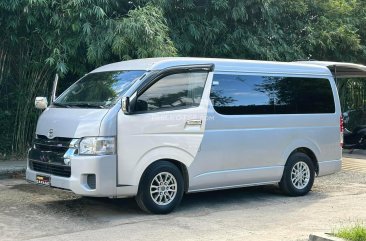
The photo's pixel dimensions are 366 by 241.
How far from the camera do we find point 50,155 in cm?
750

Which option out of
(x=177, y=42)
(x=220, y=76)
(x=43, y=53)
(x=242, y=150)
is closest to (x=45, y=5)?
(x=43, y=53)

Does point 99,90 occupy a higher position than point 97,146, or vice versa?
point 99,90

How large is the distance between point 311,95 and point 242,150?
1.92 metres

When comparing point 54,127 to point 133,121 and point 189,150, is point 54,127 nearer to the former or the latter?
point 133,121

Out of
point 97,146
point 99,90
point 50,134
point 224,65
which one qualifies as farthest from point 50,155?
point 224,65

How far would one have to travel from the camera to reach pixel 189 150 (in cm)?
776

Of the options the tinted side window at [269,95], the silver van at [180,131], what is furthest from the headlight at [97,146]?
the tinted side window at [269,95]

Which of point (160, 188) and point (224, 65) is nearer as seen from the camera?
point (160, 188)

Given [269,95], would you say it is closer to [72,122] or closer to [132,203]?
[132,203]

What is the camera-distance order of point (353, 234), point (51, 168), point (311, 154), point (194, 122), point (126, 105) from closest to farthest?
point (353, 234)
point (126, 105)
point (51, 168)
point (194, 122)
point (311, 154)

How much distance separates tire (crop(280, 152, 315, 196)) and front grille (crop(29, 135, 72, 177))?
3.76m

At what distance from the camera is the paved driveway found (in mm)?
6641

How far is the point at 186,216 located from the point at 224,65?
2356 mm

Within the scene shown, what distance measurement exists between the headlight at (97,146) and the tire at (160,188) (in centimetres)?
65
